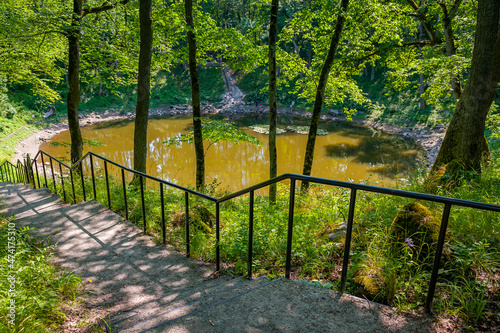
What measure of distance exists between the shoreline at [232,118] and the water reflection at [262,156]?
885mm

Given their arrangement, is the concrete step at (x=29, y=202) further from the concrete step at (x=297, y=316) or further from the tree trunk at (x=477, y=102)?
the tree trunk at (x=477, y=102)

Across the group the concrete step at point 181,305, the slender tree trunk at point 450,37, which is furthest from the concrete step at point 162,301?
the slender tree trunk at point 450,37

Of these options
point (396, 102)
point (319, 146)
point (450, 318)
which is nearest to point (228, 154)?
point (319, 146)

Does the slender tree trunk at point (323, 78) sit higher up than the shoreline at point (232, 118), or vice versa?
the slender tree trunk at point (323, 78)

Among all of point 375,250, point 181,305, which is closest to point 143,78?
point 181,305

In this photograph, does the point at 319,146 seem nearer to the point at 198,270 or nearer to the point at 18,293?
the point at 198,270

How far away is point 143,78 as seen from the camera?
22.5ft

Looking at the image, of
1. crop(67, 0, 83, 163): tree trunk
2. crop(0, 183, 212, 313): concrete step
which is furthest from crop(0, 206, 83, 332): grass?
crop(67, 0, 83, 163): tree trunk

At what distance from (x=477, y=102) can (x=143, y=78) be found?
662 cm

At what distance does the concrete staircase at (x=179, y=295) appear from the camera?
2.02 metres

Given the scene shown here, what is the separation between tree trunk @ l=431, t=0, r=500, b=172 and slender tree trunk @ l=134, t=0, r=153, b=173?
6.21 metres

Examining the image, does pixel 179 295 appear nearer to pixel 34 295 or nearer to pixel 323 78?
pixel 34 295

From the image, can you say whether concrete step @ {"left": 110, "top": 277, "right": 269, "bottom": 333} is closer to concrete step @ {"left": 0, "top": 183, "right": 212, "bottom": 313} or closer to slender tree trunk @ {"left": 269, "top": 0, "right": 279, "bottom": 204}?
concrete step @ {"left": 0, "top": 183, "right": 212, "bottom": 313}

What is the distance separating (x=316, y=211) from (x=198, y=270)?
2.08 meters
